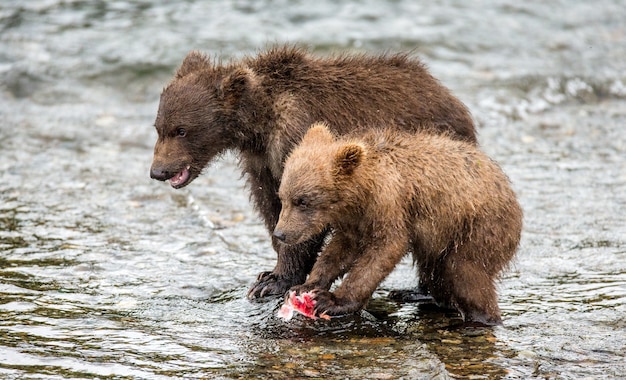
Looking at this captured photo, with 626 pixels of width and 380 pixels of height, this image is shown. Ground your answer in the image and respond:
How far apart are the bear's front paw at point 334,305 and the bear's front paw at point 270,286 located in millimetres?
1097

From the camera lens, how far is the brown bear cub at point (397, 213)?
714cm

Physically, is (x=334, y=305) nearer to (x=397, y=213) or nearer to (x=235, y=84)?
(x=397, y=213)

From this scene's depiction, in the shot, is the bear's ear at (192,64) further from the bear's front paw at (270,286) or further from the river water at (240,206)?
the bear's front paw at (270,286)

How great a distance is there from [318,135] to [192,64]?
1691 mm

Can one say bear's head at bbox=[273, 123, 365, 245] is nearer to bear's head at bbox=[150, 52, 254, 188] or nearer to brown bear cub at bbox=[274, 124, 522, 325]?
brown bear cub at bbox=[274, 124, 522, 325]

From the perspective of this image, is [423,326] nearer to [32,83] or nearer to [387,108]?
[387,108]

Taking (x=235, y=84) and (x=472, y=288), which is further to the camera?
(x=235, y=84)

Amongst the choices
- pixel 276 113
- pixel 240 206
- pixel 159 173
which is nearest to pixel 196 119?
pixel 159 173

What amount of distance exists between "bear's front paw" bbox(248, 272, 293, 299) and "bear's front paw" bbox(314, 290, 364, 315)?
3.60 feet

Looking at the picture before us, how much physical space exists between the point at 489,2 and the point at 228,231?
10.7 m

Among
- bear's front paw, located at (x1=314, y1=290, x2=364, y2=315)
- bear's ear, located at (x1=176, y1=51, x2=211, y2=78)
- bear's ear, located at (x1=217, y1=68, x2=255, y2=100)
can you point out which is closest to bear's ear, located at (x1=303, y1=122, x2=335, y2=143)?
bear's ear, located at (x1=217, y1=68, x2=255, y2=100)

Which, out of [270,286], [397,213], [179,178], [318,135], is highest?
[318,135]

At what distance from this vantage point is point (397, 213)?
7172mm

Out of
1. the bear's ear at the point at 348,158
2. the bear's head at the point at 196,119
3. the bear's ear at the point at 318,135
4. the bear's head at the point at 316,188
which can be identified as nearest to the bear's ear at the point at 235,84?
the bear's head at the point at 196,119
